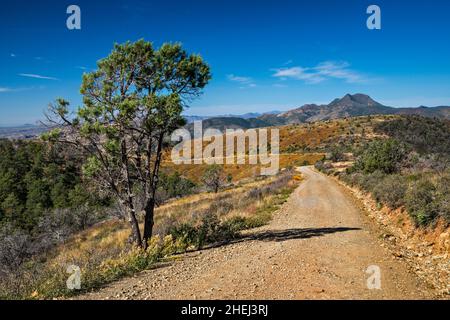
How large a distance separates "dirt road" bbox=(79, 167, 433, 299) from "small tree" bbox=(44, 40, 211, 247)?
294 cm

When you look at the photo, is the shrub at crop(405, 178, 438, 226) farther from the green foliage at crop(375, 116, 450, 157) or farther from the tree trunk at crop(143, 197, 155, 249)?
the green foliage at crop(375, 116, 450, 157)

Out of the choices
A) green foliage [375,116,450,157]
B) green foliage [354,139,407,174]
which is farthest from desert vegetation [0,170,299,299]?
green foliage [375,116,450,157]

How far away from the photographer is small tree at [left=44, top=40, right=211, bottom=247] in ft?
32.0

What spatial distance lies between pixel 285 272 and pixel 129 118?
618 cm

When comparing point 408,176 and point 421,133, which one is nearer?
point 408,176

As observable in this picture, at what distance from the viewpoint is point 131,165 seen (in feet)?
37.2

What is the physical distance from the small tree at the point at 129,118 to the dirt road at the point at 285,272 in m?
2.94

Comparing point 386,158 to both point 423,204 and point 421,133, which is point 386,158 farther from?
point 421,133

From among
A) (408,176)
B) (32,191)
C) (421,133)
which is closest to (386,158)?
(408,176)

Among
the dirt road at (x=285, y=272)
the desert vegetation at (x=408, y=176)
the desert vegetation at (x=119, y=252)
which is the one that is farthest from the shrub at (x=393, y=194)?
the desert vegetation at (x=119, y=252)

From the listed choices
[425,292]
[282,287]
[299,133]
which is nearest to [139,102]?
[282,287]

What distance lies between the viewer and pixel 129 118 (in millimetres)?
9781
